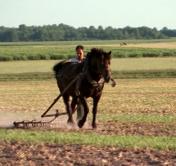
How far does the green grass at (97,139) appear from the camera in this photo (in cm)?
1152

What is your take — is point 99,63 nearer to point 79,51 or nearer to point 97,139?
point 79,51

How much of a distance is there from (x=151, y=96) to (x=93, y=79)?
516 inches

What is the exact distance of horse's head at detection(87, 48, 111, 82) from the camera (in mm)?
14422

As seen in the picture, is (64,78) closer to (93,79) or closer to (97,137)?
(93,79)

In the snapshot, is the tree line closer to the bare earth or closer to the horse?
the horse

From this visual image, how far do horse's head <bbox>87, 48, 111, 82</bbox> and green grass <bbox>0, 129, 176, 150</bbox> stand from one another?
157 centimetres

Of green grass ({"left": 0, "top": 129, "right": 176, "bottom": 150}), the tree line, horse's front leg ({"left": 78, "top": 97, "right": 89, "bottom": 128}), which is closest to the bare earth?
green grass ({"left": 0, "top": 129, "right": 176, "bottom": 150})

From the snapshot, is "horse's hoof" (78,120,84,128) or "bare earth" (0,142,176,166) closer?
"bare earth" (0,142,176,166)

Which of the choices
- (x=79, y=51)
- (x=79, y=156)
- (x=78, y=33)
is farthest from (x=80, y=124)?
(x=78, y=33)

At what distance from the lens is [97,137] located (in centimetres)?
1280

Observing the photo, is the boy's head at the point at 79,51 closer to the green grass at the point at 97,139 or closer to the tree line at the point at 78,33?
the green grass at the point at 97,139

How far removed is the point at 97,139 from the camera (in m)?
12.4

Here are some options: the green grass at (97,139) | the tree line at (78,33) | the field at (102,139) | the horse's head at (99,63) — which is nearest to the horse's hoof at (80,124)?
the field at (102,139)

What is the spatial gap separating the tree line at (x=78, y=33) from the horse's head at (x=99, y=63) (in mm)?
171623
